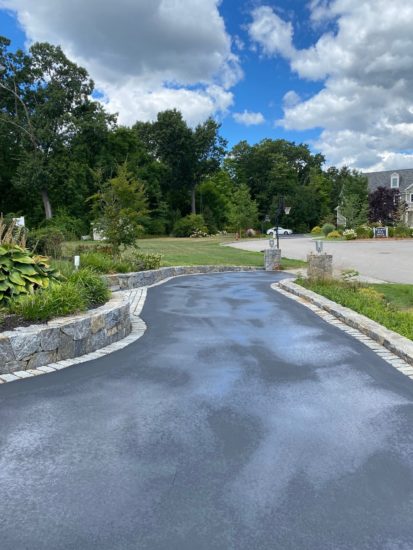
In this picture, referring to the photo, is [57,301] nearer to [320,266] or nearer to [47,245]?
[47,245]

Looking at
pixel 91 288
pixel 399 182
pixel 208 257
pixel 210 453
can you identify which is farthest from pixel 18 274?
pixel 399 182

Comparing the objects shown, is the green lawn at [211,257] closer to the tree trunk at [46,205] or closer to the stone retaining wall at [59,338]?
the stone retaining wall at [59,338]

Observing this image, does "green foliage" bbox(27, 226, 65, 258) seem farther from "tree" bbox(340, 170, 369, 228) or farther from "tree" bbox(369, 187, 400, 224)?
"tree" bbox(369, 187, 400, 224)

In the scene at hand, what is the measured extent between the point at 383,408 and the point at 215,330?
10.4 feet

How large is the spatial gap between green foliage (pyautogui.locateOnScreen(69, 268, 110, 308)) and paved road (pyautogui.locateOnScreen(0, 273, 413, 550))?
1621 mm

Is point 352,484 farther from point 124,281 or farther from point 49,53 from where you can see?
point 49,53

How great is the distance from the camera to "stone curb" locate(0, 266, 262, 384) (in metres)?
4.76

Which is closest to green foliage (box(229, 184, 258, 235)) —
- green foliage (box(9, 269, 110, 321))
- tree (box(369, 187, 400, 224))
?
tree (box(369, 187, 400, 224))

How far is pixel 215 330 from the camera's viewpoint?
21.9 ft

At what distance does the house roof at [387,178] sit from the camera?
5619 cm

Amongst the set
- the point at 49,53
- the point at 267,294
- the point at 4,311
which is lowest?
the point at 267,294

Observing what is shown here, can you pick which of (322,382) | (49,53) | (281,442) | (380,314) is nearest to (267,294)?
(380,314)

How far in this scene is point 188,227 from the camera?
49.4 m

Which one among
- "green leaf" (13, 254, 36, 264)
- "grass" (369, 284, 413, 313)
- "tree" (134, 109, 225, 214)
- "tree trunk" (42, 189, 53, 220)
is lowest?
"grass" (369, 284, 413, 313)
